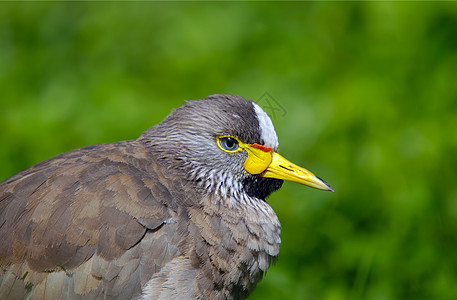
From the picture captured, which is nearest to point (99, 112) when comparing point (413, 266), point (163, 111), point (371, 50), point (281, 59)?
point (163, 111)

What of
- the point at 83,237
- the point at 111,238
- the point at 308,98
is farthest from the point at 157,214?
the point at 308,98

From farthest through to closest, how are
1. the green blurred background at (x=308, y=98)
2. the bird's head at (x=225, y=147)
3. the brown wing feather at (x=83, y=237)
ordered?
1. the green blurred background at (x=308, y=98)
2. the bird's head at (x=225, y=147)
3. the brown wing feather at (x=83, y=237)

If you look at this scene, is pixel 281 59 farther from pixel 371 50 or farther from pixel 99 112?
pixel 99 112

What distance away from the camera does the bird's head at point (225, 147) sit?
4.20 m

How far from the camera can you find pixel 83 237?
12.1 ft

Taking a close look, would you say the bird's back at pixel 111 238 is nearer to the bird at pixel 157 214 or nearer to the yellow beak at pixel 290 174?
the bird at pixel 157 214

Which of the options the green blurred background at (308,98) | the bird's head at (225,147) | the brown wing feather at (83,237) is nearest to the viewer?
the brown wing feather at (83,237)

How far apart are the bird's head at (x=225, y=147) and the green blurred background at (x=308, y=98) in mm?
1116

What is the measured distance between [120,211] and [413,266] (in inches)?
97.5

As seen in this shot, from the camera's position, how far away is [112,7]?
8.74 meters

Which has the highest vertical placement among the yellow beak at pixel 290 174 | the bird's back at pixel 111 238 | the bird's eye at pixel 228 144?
the bird's eye at pixel 228 144

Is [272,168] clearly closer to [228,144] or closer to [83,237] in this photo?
[228,144]

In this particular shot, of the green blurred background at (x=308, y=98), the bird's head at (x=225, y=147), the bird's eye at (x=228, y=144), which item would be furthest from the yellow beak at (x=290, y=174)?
the green blurred background at (x=308, y=98)

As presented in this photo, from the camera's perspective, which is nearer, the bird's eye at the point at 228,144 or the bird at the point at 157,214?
the bird at the point at 157,214
